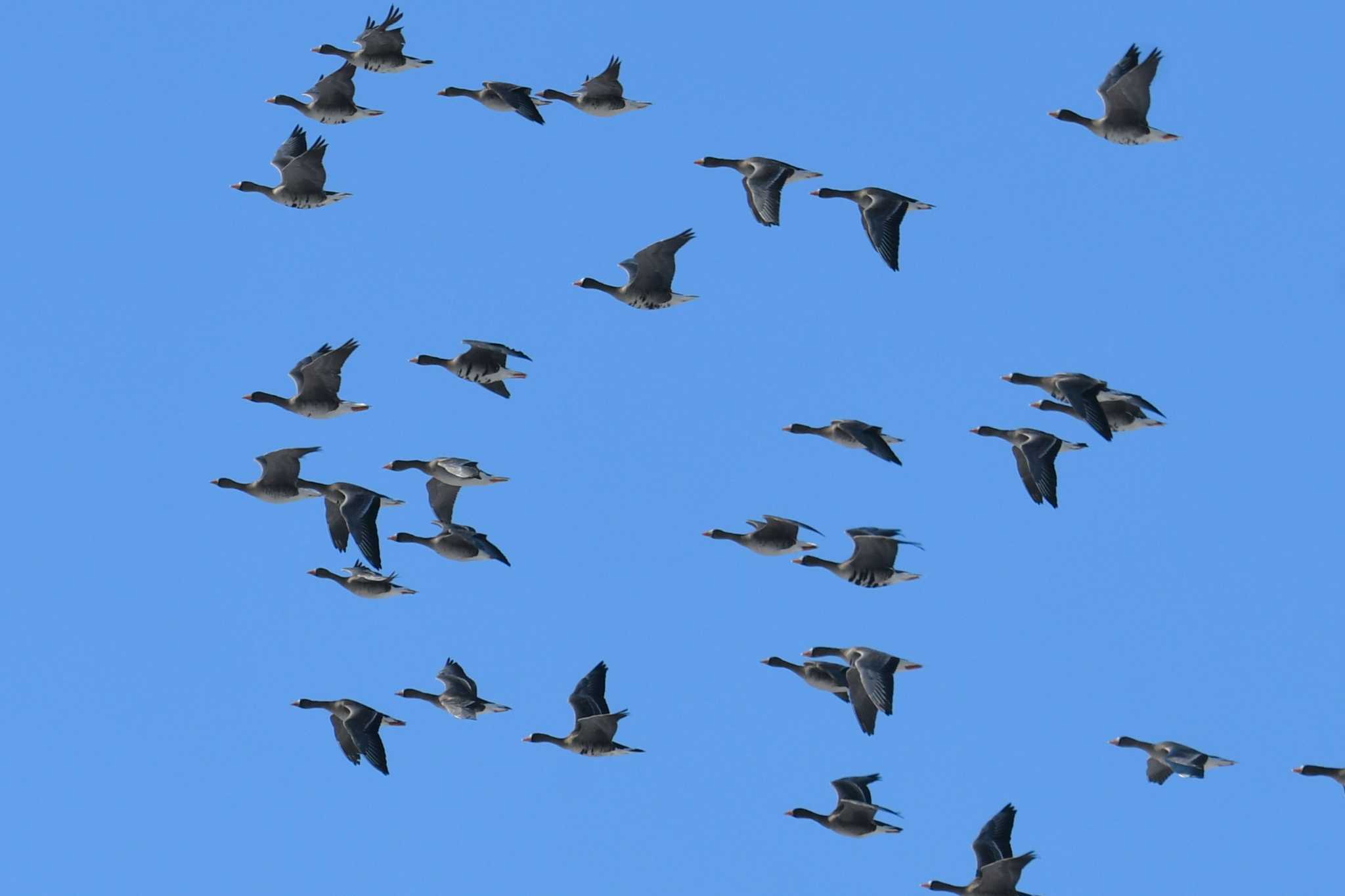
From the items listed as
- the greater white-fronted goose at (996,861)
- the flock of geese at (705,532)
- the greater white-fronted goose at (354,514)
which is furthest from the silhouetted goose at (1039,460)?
the greater white-fronted goose at (354,514)

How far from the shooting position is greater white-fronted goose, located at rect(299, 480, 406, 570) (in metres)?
41.5

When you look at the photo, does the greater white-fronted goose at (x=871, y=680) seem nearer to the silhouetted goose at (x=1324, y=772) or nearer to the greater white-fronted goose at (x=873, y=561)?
the greater white-fronted goose at (x=873, y=561)

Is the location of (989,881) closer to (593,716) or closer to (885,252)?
(593,716)

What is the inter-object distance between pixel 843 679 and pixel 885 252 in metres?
6.62

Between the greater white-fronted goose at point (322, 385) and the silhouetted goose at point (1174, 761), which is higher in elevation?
the greater white-fronted goose at point (322, 385)

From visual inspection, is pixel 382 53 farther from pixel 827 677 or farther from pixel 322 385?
pixel 827 677

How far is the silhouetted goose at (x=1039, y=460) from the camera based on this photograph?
41.9 meters

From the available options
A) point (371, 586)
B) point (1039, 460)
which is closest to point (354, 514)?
point (371, 586)

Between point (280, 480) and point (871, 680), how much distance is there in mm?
10304

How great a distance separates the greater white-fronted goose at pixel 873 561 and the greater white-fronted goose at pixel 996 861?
12.8 feet

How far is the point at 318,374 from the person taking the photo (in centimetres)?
4312

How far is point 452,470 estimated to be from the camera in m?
44.4

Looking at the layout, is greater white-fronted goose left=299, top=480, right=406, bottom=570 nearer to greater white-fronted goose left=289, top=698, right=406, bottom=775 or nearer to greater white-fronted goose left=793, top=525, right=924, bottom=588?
greater white-fronted goose left=289, top=698, right=406, bottom=775

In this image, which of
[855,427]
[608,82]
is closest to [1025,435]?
[855,427]
